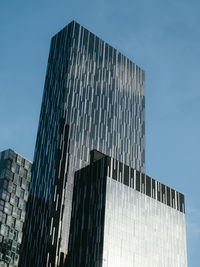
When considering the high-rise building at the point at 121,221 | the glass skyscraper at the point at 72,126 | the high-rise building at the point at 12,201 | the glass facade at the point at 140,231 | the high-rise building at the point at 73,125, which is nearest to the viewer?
the high-rise building at the point at 121,221

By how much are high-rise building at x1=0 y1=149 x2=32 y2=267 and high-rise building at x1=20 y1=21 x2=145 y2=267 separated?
11.9m

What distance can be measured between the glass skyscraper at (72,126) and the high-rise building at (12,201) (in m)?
11.7

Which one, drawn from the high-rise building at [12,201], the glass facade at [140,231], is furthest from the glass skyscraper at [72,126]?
the glass facade at [140,231]

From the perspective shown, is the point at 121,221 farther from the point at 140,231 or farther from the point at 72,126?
the point at 72,126

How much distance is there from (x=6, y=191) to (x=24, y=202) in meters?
8.18

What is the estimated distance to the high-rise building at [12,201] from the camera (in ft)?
424

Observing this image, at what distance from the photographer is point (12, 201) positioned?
445 feet

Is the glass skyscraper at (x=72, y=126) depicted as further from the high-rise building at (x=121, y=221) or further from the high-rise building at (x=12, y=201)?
the high-rise building at (x=12, y=201)

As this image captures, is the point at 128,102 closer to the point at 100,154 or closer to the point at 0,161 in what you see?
the point at 100,154

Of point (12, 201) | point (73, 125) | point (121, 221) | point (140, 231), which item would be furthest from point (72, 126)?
point (140, 231)

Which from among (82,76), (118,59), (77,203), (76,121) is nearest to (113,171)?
(77,203)

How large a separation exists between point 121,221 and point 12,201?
1651 inches

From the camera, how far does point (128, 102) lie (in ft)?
500

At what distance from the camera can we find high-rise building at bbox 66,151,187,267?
104500 millimetres
